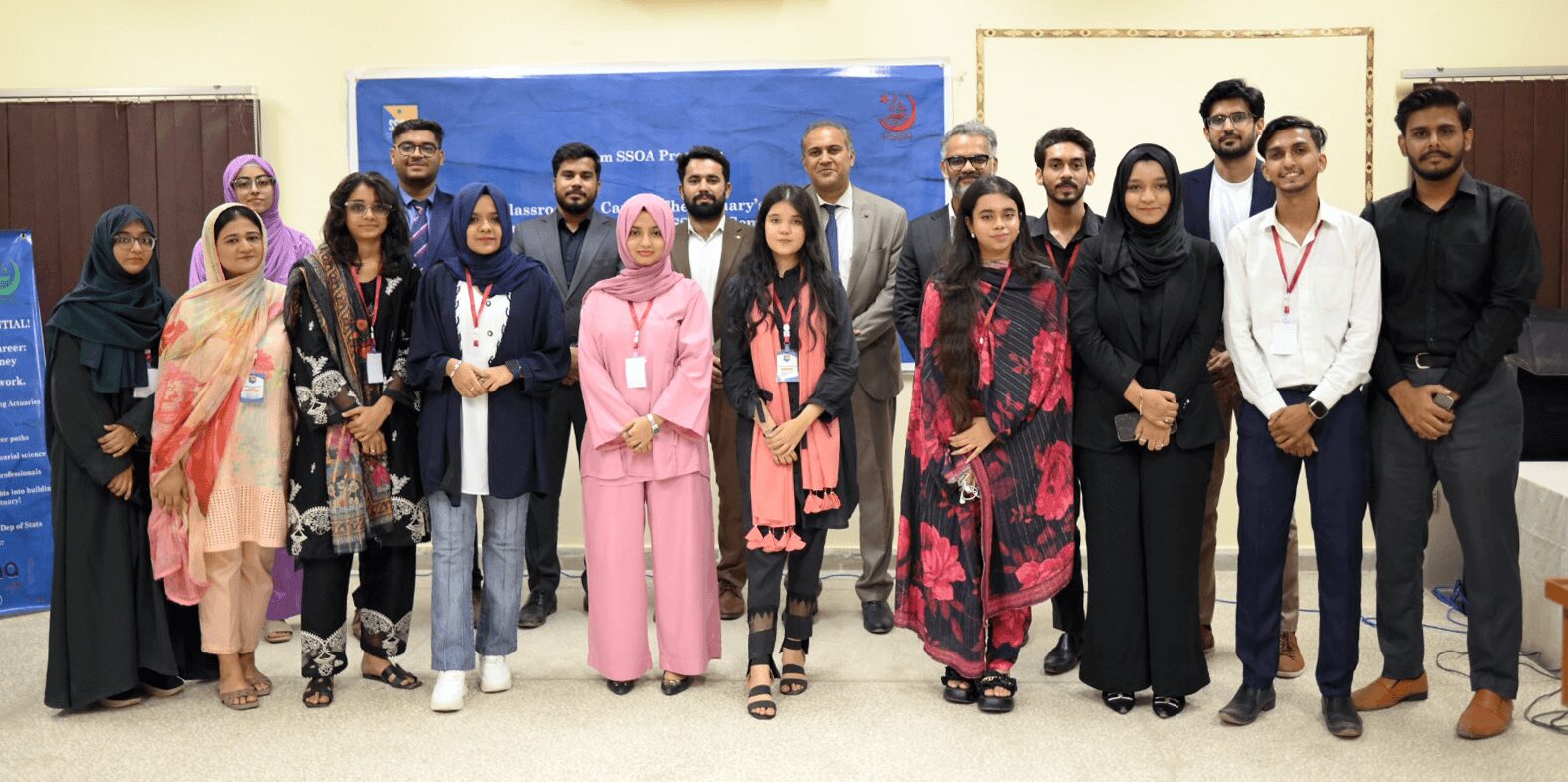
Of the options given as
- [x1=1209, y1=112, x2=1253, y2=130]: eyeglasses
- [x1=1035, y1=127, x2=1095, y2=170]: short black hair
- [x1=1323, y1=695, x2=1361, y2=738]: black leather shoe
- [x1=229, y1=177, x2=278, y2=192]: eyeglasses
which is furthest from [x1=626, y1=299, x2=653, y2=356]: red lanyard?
[x1=1323, y1=695, x2=1361, y2=738]: black leather shoe

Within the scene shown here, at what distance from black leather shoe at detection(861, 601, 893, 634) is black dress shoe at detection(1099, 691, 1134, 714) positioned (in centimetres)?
107

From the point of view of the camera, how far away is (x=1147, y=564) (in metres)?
3.41

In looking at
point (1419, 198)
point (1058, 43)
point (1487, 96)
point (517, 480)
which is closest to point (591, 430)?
point (517, 480)

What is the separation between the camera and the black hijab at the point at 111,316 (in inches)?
138

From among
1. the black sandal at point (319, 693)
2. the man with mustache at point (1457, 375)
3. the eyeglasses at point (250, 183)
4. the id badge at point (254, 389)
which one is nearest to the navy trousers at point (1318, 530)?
the man with mustache at point (1457, 375)

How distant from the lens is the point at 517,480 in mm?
3617

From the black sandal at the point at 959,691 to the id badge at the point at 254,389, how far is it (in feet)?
7.08

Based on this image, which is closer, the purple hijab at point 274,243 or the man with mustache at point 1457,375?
the man with mustache at point 1457,375

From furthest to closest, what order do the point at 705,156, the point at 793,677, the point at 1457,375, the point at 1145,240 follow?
1. the point at 705,156
2. the point at 793,677
3. the point at 1145,240
4. the point at 1457,375

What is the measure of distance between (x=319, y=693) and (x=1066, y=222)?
104 inches

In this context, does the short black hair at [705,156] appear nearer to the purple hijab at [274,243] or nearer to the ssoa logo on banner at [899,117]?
the ssoa logo on banner at [899,117]

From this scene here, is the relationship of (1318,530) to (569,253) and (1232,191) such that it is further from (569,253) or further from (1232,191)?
(569,253)

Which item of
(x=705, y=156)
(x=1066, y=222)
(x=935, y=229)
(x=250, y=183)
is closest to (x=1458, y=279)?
(x=1066, y=222)

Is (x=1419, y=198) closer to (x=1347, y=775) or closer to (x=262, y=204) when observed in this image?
(x=1347, y=775)
